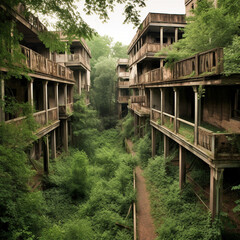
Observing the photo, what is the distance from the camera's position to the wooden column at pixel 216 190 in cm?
856

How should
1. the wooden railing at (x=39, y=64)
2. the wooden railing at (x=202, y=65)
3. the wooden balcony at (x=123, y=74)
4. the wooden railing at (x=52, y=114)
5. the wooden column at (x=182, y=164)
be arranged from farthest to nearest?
the wooden balcony at (x=123, y=74), the wooden railing at (x=52, y=114), the wooden column at (x=182, y=164), the wooden railing at (x=39, y=64), the wooden railing at (x=202, y=65)

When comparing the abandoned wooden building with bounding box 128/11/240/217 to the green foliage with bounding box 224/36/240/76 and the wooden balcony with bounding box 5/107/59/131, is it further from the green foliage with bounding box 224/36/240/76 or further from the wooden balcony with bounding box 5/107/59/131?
the wooden balcony with bounding box 5/107/59/131

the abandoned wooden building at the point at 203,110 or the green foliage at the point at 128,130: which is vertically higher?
the abandoned wooden building at the point at 203,110

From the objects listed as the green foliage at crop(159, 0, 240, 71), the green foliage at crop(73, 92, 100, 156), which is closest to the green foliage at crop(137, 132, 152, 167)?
the green foliage at crop(73, 92, 100, 156)

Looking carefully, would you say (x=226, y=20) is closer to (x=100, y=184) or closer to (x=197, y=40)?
(x=197, y=40)

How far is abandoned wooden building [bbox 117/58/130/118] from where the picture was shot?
40781mm

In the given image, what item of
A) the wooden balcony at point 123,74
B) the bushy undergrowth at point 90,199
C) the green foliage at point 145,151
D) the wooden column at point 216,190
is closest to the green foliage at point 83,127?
the green foliage at point 145,151

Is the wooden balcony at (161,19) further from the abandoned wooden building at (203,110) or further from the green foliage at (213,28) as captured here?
the green foliage at (213,28)

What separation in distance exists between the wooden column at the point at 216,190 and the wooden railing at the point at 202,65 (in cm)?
385

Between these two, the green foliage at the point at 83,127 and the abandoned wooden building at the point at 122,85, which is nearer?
the green foliage at the point at 83,127

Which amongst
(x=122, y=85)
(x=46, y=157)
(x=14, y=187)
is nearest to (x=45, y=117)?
(x=46, y=157)

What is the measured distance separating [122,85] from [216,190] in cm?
3359

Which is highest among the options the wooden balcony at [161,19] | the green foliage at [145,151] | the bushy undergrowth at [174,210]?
the wooden balcony at [161,19]

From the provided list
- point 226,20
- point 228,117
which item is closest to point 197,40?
point 226,20
